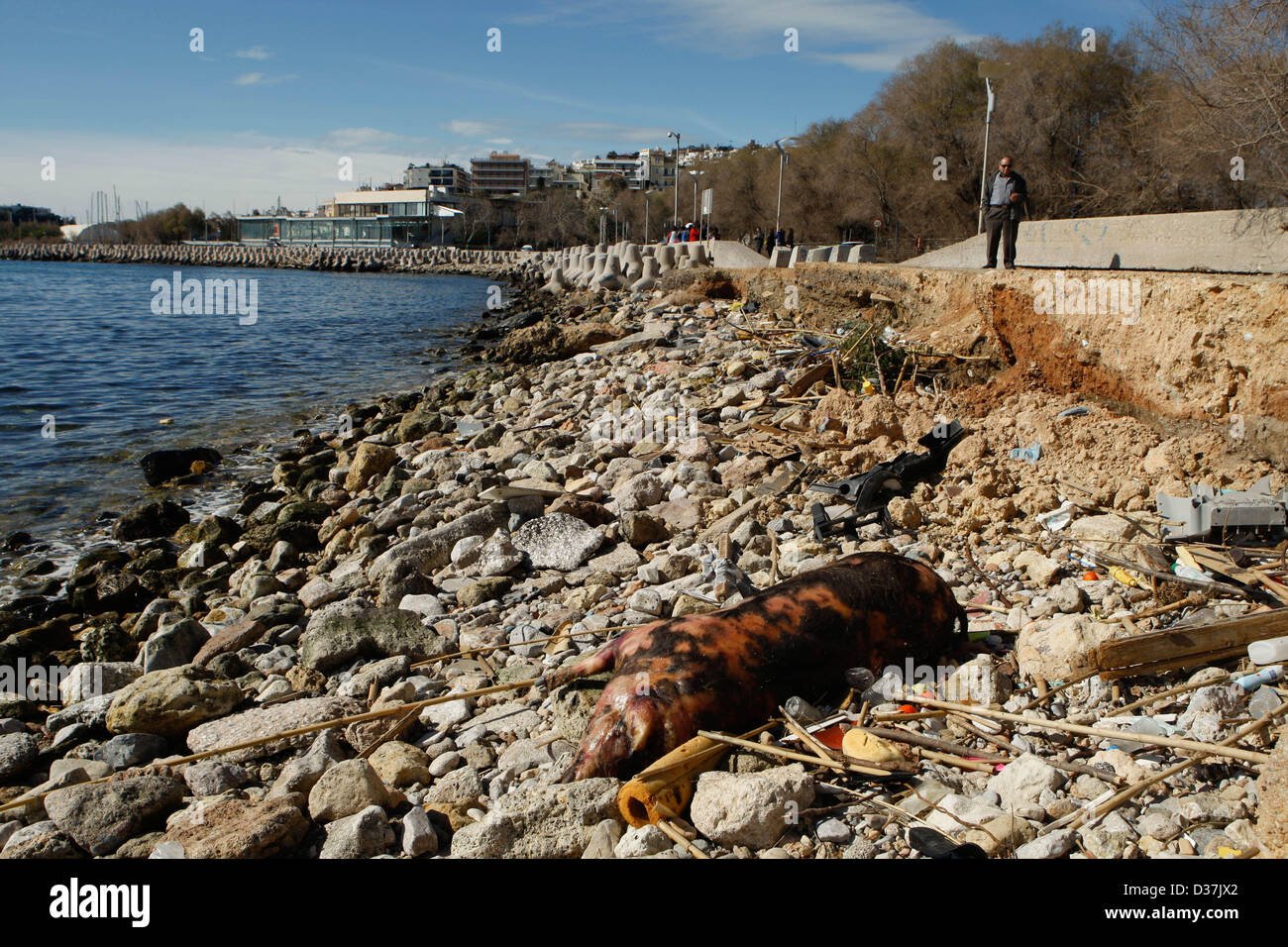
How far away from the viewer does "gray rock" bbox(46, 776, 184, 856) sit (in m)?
3.29

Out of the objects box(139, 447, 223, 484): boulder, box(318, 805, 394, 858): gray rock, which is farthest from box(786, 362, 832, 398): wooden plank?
box(139, 447, 223, 484): boulder

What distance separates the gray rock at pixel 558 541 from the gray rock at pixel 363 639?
115cm

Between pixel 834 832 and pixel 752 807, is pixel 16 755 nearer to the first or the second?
pixel 752 807

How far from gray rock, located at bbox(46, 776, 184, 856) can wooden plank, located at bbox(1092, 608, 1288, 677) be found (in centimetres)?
370

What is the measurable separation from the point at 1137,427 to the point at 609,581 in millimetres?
3604

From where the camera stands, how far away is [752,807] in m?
2.66

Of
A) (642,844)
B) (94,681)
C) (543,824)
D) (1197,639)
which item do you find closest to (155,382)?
(94,681)

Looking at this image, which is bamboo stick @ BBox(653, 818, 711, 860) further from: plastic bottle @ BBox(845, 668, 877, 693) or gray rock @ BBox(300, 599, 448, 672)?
gray rock @ BBox(300, 599, 448, 672)

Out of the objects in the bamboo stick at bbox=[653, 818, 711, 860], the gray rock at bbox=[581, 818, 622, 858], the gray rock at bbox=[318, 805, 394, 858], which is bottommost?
the gray rock at bbox=[318, 805, 394, 858]

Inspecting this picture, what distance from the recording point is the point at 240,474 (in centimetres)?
1114

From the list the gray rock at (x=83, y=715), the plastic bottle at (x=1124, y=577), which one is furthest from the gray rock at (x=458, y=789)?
the plastic bottle at (x=1124, y=577)

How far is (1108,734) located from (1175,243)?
12816mm
